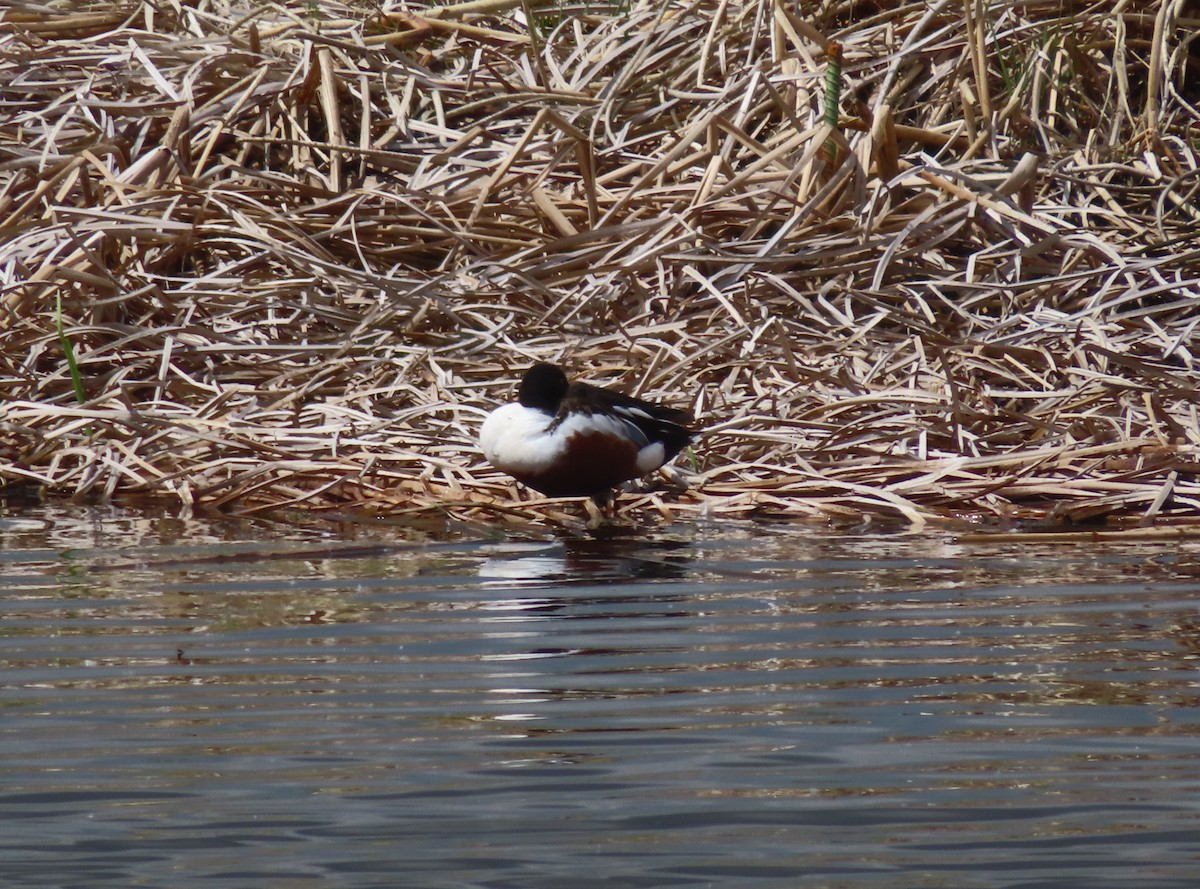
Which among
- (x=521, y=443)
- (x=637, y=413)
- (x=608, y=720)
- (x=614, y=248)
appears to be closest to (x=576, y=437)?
(x=521, y=443)

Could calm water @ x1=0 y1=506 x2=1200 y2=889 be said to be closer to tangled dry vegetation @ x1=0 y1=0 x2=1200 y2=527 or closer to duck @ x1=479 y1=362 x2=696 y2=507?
duck @ x1=479 y1=362 x2=696 y2=507

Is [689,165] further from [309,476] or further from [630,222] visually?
[309,476]

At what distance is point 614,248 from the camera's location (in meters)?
6.52

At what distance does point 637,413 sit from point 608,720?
2.55 m

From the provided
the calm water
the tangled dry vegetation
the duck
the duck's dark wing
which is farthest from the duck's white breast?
the calm water

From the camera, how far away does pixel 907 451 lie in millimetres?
5402

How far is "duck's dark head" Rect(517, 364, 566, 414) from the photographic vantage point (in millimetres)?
5223

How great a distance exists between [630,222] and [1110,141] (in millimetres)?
1970

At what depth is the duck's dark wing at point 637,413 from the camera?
516 centimetres

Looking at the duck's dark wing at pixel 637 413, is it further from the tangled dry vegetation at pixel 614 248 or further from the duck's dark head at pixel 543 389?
the tangled dry vegetation at pixel 614 248

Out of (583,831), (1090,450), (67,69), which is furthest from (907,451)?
(67,69)

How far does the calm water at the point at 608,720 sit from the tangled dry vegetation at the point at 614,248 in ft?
3.72

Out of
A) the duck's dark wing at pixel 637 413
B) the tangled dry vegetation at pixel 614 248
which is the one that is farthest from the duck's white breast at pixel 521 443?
the tangled dry vegetation at pixel 614 248

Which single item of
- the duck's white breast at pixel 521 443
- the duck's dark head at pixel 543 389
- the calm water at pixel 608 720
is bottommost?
the calm water at pixel 608 720
